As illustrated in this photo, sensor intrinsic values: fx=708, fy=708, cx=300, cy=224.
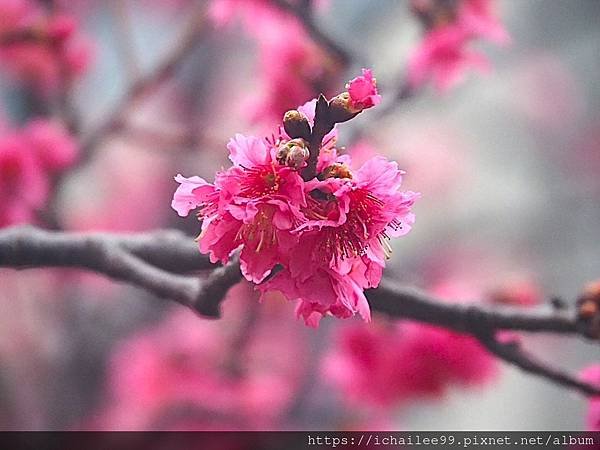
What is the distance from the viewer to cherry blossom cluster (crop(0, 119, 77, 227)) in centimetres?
83

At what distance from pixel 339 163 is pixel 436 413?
24.7 inches

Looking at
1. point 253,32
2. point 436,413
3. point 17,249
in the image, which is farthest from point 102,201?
point 436,413

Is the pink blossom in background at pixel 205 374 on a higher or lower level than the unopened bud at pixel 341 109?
higher

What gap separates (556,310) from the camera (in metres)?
0.65

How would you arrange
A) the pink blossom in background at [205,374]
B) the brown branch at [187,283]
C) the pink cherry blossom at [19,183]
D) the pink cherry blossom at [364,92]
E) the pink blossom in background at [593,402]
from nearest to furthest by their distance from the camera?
1. the pink cherry blossom at [364,92]
2. the brown branch at [187,283]
3. the pink blossom in background at [593,402]
4. the pink cherry blossom at [19,183]
5. the pink blossom in background at [205,374]

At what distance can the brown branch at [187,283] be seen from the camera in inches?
22.2

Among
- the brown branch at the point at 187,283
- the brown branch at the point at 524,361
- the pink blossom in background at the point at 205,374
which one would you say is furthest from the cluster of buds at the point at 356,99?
the pink blossom in background at the point at 205,374

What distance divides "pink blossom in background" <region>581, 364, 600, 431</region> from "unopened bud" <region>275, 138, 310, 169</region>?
44 centimetres

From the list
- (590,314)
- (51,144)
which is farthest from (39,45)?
(590,314)

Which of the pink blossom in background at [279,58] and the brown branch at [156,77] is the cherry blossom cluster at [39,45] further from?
the pink blossom in background at [279,58]

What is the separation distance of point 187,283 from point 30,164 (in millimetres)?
418

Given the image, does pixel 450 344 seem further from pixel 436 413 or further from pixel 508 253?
pixel 508 253

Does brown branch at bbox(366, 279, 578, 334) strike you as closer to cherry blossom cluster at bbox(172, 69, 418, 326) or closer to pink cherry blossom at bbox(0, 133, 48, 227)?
cherry blossom cluster at bbox(172, 69, 418, 326)

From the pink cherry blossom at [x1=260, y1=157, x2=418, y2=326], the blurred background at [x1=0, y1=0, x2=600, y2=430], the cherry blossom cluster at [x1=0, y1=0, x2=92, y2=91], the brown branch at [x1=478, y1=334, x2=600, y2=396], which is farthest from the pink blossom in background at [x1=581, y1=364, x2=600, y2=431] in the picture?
the cherry blossom cluster at [x1=0, y1=0, x2=92, y2=91]
